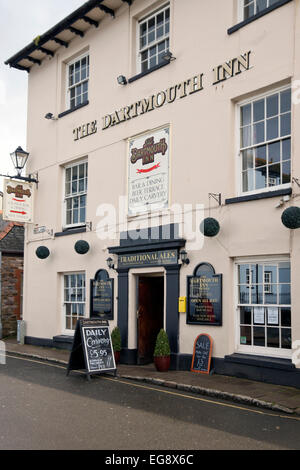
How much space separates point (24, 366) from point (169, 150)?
20.2ft

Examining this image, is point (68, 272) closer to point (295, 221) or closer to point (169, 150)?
point (169, 150)

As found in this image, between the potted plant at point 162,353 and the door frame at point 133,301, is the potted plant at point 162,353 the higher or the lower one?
the lower one

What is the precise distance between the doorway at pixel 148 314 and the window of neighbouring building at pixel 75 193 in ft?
9.88

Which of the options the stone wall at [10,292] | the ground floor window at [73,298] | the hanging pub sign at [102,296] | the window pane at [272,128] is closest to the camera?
the window pane at [272,128]

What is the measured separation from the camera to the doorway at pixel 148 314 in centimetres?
1262

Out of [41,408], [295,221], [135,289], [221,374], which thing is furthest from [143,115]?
[41,408]

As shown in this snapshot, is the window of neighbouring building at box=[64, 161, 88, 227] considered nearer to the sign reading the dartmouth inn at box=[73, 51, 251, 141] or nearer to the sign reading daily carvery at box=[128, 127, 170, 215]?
the sign reading the dartmouth inn at box=[73, 51, 251, 141]

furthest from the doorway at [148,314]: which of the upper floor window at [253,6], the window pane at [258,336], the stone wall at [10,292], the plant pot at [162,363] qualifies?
the stone wall at [10,292]

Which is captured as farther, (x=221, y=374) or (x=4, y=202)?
(x=4, y=202)

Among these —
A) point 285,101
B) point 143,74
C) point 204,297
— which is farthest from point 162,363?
point 143,74

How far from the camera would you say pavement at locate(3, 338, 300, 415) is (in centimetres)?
805

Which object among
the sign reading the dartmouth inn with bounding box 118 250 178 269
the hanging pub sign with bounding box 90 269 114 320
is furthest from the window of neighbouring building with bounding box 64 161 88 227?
the sign reading the dartmouth inn with bounding box 118 250 178 269

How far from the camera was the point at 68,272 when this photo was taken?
15.2 m

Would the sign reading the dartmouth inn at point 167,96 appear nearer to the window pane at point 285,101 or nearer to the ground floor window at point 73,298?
the window pane at point 285,101
